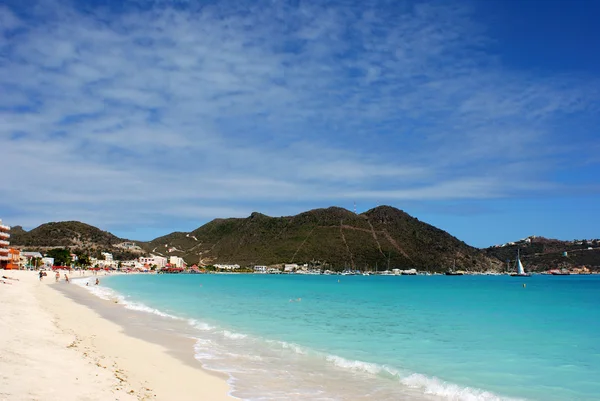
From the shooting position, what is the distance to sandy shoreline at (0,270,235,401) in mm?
8352

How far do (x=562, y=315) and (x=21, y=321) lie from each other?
109 ft

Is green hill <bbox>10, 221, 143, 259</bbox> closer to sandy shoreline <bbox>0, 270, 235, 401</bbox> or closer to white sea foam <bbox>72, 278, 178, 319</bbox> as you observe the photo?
white sea foam <bbox>72, 278, 178, 319</bbox>

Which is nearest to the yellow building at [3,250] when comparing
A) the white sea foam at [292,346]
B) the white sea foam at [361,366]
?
the white sea foam at [292,346]

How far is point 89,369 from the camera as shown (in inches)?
409

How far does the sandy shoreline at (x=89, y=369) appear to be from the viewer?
8.35 meters

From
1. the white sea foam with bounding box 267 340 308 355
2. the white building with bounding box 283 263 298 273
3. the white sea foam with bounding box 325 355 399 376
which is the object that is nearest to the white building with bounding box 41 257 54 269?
the white building with bounding box 283 263 298 273

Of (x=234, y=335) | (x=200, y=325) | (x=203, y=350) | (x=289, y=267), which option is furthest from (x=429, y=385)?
(x=289, y=267)

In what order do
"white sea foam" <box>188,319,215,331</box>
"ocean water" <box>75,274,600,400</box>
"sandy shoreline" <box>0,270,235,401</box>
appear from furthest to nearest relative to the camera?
"white sea foam" <box>188,319,215,331</box>
"ocean water" <box>75,274,600,400</box>
"sandy shoreline" <box>0,270,235,401</box>

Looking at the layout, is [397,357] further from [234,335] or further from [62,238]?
[62,238]

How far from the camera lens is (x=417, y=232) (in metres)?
200

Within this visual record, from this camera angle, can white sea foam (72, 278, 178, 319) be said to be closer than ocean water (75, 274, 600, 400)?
No

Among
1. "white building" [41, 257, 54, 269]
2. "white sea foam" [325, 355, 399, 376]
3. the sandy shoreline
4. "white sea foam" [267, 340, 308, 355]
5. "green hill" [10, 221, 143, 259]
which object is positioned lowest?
"white sea foam" [267, 340, 308, 355]

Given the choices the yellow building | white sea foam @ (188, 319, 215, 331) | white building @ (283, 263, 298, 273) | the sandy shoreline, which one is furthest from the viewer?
white building @ (283, 263, 298, 273)

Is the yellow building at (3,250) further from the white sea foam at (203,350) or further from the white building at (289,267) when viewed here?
the white building at (289,267)
